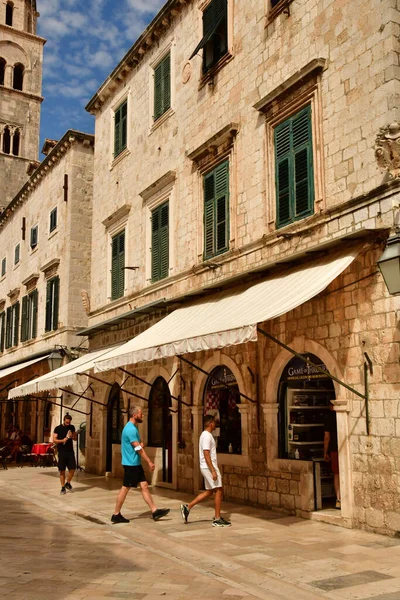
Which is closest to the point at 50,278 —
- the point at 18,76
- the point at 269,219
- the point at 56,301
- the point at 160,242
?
the point at 56,301

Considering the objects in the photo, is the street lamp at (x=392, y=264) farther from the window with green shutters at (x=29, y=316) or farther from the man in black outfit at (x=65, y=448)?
the window with green shutters at (x=29, y=316)

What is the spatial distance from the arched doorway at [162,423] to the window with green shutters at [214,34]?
7322 mm

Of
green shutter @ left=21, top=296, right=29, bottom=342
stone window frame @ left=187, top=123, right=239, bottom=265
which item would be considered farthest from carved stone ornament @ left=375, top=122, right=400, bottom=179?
green shutter @ left=21, top=296, right=29, bottom=342

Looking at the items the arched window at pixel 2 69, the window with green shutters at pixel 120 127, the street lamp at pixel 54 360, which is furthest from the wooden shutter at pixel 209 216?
the arched window at pixel 2 69

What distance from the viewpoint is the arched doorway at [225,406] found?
40.2 feet

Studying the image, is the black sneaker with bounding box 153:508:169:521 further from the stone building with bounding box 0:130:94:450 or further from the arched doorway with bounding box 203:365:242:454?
the stone building with bounding box 0:130:94:450

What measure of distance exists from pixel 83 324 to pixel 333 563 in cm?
1646

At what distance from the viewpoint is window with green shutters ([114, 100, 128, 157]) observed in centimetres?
1856

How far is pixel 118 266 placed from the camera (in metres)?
18.2

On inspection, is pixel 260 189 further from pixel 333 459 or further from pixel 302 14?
pixel 333 459

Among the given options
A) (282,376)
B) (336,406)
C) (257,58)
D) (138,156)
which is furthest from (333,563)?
(138,156)

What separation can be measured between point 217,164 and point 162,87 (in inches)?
159

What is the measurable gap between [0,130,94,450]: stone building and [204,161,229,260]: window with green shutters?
7.90 meters

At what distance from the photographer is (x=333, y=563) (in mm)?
6984
